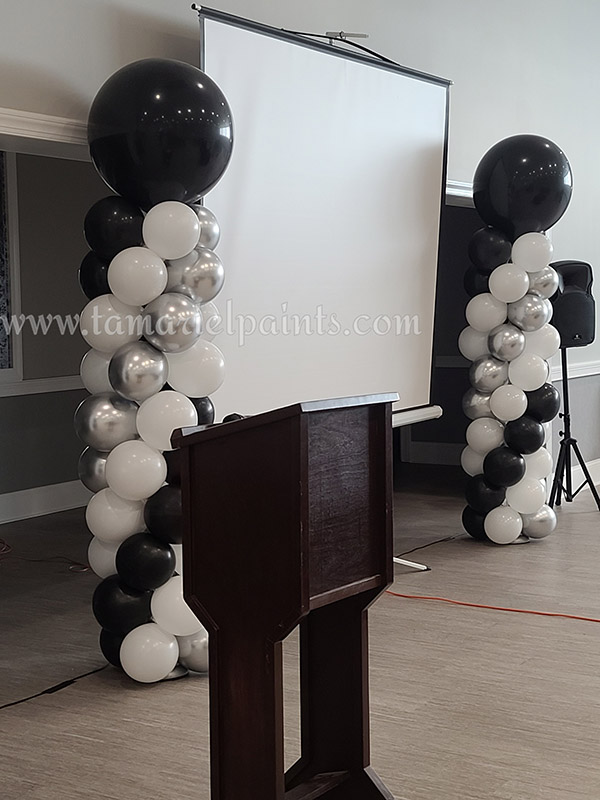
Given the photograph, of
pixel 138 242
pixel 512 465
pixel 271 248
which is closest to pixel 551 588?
pixel 512 465

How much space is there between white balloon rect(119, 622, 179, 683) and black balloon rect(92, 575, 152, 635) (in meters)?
0.03

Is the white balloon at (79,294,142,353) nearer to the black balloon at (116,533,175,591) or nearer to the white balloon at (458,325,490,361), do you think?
the black balloon at (116,533,175,591)

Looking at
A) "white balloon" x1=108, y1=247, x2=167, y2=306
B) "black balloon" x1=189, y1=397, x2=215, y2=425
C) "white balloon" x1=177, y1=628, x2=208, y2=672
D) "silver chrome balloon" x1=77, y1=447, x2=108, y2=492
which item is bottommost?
"white balloon" x1=177, y1=628, x2=208, y2=672

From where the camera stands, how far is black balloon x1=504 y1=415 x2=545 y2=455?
545 cm

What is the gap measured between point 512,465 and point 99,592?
2.58 meters

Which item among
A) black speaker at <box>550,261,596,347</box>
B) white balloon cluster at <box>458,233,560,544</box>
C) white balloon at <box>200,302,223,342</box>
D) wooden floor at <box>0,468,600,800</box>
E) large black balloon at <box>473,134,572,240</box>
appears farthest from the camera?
black speaker at <box>550,261,596,347</box>

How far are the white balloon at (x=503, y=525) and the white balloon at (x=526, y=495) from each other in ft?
0.15

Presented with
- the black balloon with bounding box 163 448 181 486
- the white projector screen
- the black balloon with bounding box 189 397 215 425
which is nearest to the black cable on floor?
the black balloon with bounding box 163 448 181 486

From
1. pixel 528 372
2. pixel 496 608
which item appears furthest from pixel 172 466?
pixel 528 372

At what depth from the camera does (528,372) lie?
17.8 ft

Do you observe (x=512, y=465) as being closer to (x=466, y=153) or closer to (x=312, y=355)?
(x=312, y=355)

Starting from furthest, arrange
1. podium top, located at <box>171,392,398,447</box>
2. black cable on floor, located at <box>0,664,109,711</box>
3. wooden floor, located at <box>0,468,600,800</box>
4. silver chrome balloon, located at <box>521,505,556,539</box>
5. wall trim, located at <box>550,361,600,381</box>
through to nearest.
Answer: wall trim, located at <box>550,361,600,381</box>
silver chrome balloon, located at <box>521,505,556,539</box>
black cable on floor, located at <box>0,664,109,711</box>
wooden floor, located at <box>0,468,600,800</box>
podium top, located at <box>171,392,398,447</box>

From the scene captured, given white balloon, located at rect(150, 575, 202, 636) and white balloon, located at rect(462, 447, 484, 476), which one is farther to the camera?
white balloon, located at rect(462, 447, 484, 476)

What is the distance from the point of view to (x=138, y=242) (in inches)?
140
